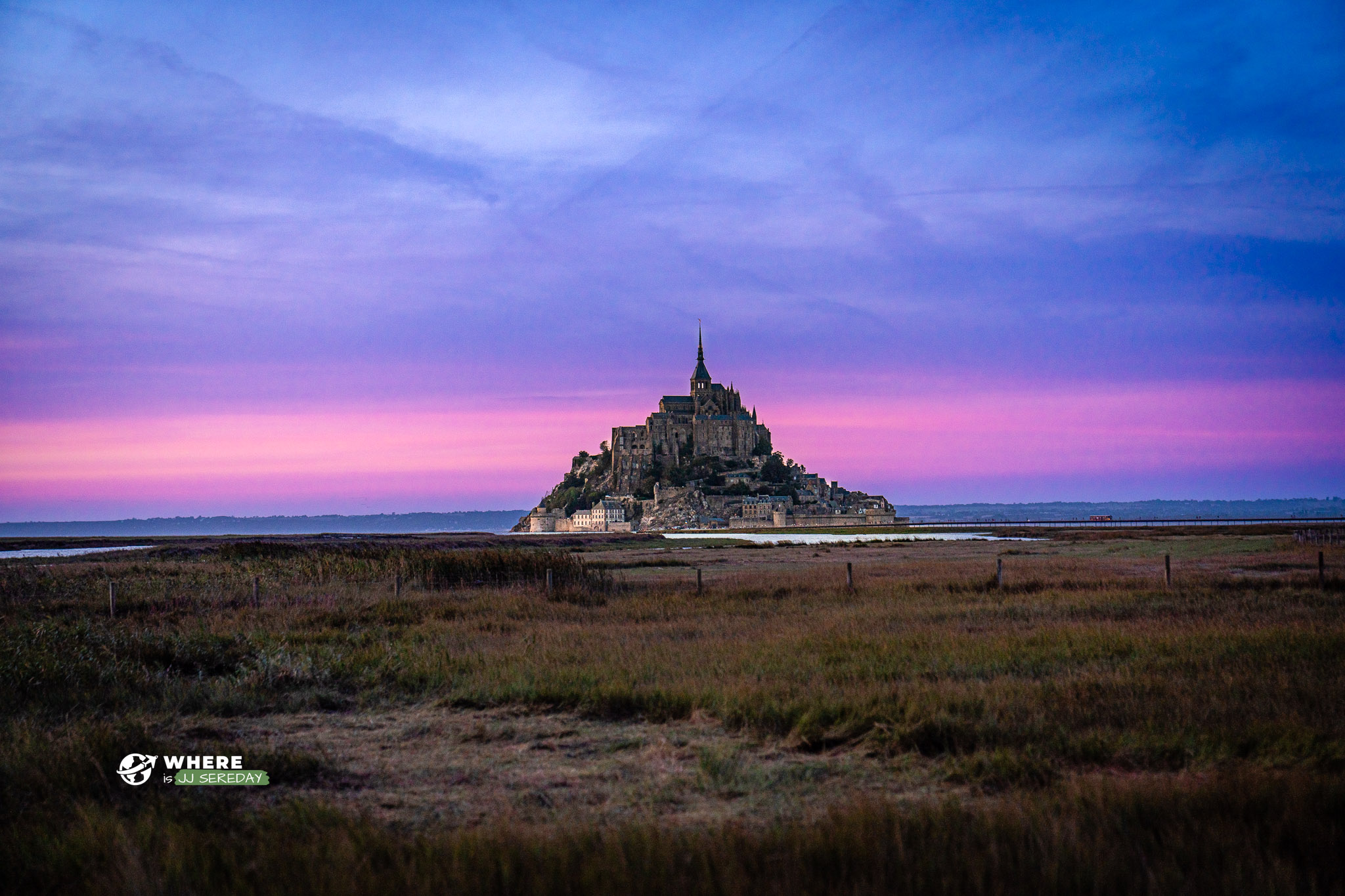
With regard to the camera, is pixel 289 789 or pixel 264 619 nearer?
pixel 289 789

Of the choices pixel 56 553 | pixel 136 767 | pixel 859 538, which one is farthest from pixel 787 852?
pixel 859 538

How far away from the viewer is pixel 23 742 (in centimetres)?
798

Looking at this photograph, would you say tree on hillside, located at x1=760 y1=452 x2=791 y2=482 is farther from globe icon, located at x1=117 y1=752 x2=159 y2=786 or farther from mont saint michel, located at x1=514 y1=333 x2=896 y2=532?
globe icon, located at x1=117 y1=752 x2=159 y2=786

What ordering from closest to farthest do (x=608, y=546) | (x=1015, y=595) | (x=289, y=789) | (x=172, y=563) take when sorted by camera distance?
1. (x=289, y=789)
2. (x=1015, y=595)
3. (x=172, y=563)
4. (x=608, y=546)

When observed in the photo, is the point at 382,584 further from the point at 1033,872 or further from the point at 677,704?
the point at 1033,872

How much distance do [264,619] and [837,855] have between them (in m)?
15.7

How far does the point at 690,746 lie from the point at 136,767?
4.74m

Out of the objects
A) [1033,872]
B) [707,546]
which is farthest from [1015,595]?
[707,546]

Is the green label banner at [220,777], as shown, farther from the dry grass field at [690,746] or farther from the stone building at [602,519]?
the stone building at [602,519]

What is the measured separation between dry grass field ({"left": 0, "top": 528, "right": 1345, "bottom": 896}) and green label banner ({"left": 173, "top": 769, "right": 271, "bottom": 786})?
0.48 feet

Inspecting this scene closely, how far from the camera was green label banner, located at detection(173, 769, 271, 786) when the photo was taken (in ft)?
24.1

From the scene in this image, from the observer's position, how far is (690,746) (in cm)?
849

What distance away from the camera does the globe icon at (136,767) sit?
7164 mm

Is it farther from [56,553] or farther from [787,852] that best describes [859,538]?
[787,852]
